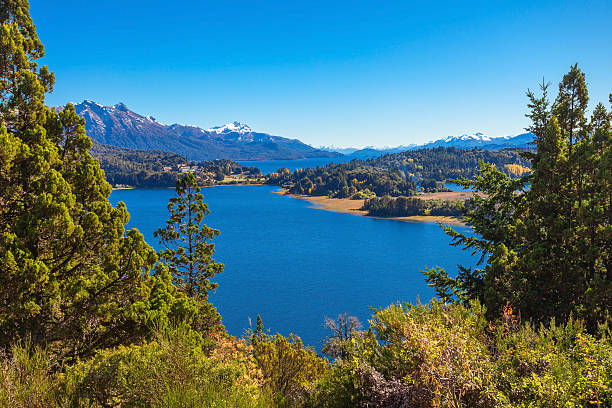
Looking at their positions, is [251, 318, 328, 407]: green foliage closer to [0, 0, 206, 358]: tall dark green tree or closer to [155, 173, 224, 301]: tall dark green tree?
[155, 173, 224, 301]: tall dark green tree

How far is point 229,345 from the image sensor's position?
67.0 ft

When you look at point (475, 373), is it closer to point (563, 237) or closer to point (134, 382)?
point (134, 382)

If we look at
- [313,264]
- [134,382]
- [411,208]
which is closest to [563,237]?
[134,382]

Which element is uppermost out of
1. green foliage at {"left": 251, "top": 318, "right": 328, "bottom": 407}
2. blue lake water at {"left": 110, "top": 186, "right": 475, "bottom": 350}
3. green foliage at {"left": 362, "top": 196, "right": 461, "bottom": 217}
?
green foliage at {"left": 251, "top": 318, "right": 328, "bottom": 407}

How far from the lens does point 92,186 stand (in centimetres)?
1565

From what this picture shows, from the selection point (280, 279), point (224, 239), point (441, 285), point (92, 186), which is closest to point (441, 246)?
point (280, 279)

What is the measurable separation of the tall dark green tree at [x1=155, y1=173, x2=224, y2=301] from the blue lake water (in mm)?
17310

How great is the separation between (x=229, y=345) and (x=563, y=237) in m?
17.5

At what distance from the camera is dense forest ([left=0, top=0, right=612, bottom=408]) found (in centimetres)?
784

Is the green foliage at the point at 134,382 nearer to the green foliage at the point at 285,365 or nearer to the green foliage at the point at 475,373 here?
the green foliage at the point at 475,373

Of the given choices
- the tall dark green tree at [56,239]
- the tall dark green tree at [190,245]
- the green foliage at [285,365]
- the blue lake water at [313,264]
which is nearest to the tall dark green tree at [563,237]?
the blue lake water at [313,264]

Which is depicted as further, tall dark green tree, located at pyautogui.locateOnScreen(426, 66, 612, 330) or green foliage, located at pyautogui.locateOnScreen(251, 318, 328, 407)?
green foliage, located at pyautogui.locateOnScreen(251, 318, 328, 407)

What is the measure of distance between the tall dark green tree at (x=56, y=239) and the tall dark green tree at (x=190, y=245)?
12.9 metres

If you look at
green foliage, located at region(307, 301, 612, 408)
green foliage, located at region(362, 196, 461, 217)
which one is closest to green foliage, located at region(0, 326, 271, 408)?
green foliage, located at region(307, 301, 612, 408)
